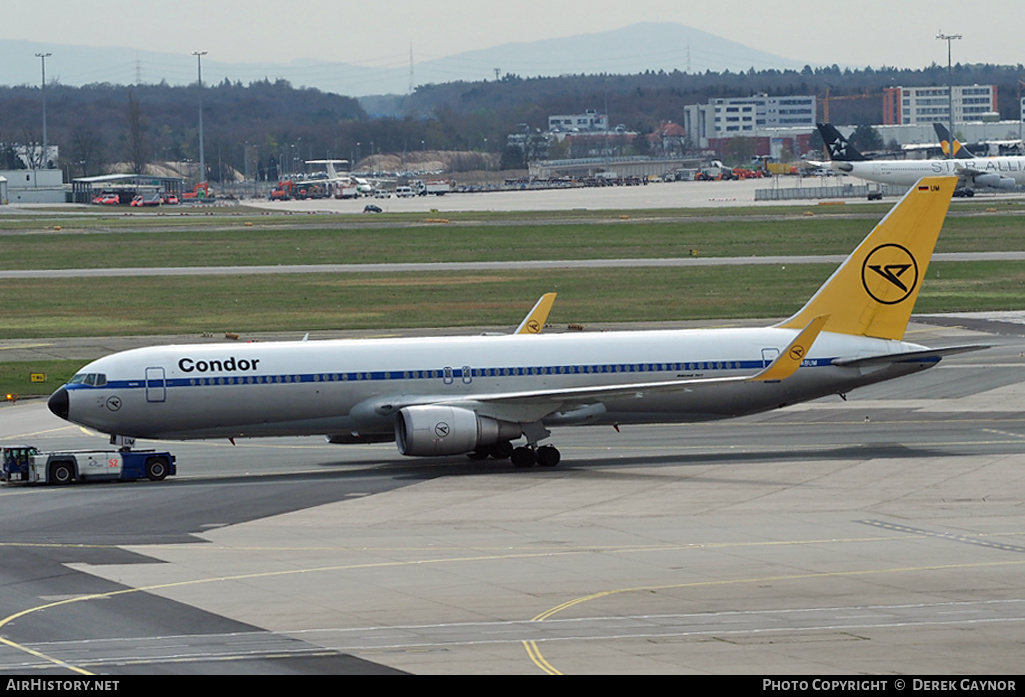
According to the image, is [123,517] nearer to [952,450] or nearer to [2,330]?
[952,450]

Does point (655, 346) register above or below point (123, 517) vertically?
above

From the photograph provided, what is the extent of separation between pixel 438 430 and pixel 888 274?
16798 mm

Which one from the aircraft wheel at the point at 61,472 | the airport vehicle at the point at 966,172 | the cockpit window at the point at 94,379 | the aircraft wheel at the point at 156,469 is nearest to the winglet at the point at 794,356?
A: the aircraft wheel at the point at 156,469

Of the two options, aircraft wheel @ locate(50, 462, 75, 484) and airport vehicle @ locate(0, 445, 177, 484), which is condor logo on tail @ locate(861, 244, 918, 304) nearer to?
airport vehicle @ locate(0, 445, 177, 484)

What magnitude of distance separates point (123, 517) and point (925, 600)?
21.2 metres

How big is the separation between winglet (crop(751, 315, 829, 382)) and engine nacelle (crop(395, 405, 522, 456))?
868 centimetres

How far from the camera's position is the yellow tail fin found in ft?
157

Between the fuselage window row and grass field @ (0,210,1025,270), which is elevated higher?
grass field @ (0,210,1025,270)

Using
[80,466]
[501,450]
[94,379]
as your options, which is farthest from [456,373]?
[80,466]

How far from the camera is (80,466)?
43.4m

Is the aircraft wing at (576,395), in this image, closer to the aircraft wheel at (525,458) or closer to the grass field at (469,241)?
the aircraft wheel at (525,458)

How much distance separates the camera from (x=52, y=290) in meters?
99.6

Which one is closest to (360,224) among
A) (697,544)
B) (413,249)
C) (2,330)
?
(413,249)

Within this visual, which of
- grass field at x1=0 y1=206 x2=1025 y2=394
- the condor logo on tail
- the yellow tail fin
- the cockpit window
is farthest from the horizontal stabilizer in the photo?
grass field at x1=0 y1=206 x2=1025 y2=394
